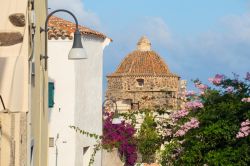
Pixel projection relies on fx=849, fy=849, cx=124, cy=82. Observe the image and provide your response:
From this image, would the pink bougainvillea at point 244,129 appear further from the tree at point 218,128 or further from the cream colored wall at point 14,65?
the cream colored wall at point 14,65

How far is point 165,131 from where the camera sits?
15.4 metres

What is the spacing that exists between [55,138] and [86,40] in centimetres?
354

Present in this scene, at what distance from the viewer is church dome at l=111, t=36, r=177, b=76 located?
6662 cm

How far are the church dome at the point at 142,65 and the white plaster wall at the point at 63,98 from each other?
42.1 meters

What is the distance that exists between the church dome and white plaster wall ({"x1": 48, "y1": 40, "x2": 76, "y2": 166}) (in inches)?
1658

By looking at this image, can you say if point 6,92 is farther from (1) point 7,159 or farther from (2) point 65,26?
(2) point 65,26

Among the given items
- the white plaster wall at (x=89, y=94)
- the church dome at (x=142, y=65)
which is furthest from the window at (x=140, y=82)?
the white plaster wall at (x=89, y=94)

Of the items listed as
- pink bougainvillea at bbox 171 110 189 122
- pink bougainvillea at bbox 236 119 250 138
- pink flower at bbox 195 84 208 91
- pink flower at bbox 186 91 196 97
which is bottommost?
pink bougainvillea at bbox 236 119 250 138

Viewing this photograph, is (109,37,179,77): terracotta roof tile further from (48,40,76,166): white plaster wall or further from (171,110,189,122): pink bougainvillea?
(171,110,189,122): pink bougainvillea

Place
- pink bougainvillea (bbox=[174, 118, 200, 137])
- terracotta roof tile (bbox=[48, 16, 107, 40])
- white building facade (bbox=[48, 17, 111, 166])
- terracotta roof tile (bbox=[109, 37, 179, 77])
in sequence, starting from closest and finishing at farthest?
pink bougainvillea (bbox=[174, 118, 200, 137]), terracotta roof tile (bbox=[48, 16, 107, 40]), white building facade (bbox=[48, 17, 111, 166]), terracotta roof tile (bbox=[109, 37, 179, 77])

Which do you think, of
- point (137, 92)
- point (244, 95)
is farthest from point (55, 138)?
point (137, 92)

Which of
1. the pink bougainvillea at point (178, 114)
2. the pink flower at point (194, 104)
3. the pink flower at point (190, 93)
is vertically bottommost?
the pink bougainvillea at point (178, 114)

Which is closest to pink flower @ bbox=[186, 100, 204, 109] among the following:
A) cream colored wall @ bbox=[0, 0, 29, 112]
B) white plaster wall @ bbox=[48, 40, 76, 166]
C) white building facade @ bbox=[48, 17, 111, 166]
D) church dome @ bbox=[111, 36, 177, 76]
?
cream colored wall @ bbox=[0, 0, 29, 112]

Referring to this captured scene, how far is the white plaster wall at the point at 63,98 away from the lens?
933 inches
